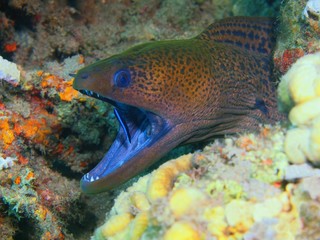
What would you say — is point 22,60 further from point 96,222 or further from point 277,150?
point 277,150

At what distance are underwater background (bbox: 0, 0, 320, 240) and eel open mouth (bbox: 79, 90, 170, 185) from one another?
11.1 inches

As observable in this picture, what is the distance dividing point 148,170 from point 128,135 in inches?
16.6

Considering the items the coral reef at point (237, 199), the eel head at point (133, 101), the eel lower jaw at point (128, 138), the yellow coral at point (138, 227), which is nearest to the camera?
the coral reef at point (237, 199)

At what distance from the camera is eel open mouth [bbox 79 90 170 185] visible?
287 cm

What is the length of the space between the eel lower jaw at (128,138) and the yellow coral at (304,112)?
135cm

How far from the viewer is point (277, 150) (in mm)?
1699

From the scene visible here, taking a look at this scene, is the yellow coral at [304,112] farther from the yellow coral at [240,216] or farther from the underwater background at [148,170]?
A: the yellow coral at [240,216]

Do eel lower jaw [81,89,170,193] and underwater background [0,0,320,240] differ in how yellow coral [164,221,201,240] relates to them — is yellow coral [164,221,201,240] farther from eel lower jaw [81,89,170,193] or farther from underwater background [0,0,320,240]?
eel lower jaw [81,89,170,193]

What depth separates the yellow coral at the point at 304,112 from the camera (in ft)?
5.05

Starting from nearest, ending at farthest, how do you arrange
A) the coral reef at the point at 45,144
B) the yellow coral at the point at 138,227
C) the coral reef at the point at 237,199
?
the coral reef at the point at 237,199 → the yellow coral at the point at 138,227 → the coral reef at the point at 45,144

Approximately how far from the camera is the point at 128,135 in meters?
3.14

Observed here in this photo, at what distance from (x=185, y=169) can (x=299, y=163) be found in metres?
0.65

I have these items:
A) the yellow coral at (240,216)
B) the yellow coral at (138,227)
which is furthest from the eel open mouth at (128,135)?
the yellow coral at (240,216)

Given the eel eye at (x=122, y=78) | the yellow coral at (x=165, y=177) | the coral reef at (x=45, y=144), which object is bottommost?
the coral reef at (x=45, y=144)
